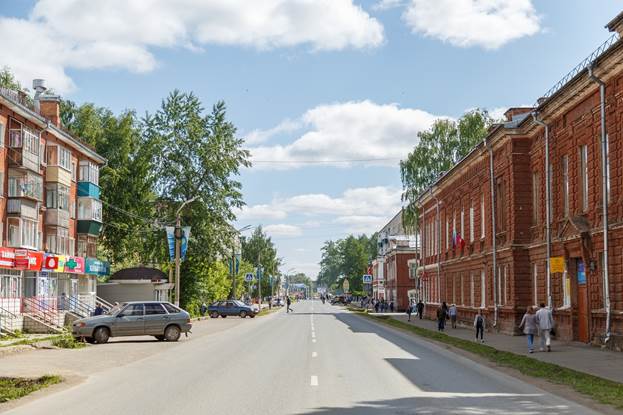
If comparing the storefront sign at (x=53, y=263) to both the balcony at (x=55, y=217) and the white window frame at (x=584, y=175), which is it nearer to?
the balcony at (x=55, y=217)

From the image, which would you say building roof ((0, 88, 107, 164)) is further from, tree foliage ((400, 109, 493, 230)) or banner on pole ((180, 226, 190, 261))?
tree foliage ((400, 109, 493, 230))

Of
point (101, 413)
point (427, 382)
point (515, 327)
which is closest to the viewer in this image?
point (101, 413)

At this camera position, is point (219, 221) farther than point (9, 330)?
Yes

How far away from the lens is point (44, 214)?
1834 inches

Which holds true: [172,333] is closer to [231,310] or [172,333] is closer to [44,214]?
[44,214]

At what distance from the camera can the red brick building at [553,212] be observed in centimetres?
2733

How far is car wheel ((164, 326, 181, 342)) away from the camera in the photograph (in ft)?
106

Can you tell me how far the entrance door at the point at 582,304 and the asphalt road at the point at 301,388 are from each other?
8238 millimetres

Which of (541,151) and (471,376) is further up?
(541,151)

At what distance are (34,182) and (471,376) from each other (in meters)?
30.5

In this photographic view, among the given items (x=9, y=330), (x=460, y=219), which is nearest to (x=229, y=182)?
(x=460, y=219)

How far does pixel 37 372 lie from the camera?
18.7 metres

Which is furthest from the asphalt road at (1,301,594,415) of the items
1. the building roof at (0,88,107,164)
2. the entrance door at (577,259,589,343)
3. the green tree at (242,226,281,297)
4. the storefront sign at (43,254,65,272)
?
the green tree at (242,226,281,297)

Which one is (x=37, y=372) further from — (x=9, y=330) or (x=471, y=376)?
(x=9, y=330)
